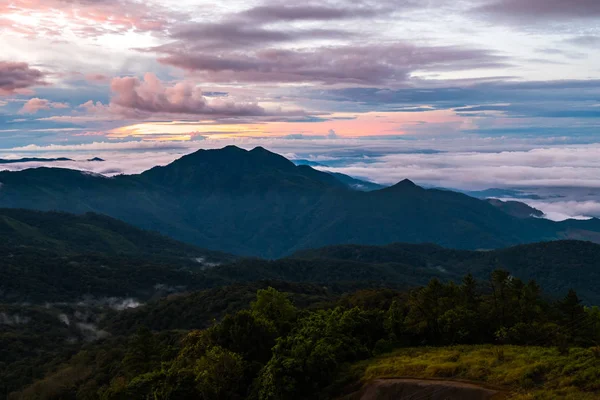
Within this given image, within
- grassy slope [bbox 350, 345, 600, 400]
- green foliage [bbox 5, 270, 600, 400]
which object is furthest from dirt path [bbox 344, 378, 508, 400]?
green foliage [bbox 5, 270, 600, 400]

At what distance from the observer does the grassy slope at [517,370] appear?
43.1 meters

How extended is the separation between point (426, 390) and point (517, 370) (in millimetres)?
8216

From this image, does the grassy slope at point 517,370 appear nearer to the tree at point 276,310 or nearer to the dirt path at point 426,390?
the dirt path at point 426,390

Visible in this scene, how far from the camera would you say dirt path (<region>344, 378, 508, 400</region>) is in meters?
44.9

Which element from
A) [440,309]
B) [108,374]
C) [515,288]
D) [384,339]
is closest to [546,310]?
[515,288]

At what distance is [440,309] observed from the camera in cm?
7669

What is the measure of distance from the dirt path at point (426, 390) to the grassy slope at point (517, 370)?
1.34 meters

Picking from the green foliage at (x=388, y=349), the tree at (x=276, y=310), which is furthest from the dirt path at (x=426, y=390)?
the tree at (x=276, y=310)

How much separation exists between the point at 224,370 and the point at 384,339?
75.7 ft

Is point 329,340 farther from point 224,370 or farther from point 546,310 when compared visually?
point 546,310

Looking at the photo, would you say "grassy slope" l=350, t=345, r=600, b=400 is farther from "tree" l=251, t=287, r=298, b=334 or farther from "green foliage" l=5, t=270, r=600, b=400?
"tree" l=251, t=287, r=298, b=334

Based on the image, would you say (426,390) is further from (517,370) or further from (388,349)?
(388,349)

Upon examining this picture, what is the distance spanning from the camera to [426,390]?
47.5 meters

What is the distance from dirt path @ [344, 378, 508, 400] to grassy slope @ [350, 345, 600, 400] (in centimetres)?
134
